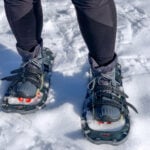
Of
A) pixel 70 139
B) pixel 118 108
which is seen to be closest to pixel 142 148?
pixel 118 108

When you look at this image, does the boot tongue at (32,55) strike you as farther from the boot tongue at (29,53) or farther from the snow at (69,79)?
the snow at (69,79)

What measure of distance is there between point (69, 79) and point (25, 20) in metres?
0.45

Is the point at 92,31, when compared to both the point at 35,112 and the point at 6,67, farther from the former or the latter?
the point at 6,67

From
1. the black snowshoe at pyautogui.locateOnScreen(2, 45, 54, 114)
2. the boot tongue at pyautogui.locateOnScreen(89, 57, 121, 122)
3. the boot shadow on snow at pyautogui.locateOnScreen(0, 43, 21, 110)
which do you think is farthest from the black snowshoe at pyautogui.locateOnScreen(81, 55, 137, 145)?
the boot shadow on snow at pyautogui.locateOnScreen(0, 43, 21, 110)

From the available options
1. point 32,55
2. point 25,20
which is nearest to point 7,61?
point 32,55

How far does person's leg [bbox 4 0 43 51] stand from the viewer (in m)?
1.80

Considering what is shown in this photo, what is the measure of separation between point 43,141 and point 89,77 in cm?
47

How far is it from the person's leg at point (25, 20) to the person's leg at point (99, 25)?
27 centimetres

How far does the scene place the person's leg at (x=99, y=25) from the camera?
5.26 feet

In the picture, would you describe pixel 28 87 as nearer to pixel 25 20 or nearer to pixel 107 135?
pixel 25 20

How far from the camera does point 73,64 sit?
225 centimetres

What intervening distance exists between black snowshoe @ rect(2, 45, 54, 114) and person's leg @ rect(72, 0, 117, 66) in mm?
343

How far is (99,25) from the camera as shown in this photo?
1.65 meters

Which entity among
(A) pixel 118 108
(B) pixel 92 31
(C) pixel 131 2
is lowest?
(C) pixel 131 2
